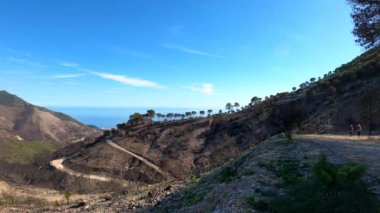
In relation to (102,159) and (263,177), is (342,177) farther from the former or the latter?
(102,159)

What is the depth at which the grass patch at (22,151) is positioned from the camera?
12868 cm

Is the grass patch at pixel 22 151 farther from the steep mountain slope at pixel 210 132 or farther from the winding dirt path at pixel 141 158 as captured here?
the winding dirt path at pixel 141 158

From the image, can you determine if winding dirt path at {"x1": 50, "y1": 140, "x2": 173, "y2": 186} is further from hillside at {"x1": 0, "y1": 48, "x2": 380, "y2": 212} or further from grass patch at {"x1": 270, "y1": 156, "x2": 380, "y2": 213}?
grass patch at {"x1": 270, "y1": 156, "x2": 380, "y2": 213}

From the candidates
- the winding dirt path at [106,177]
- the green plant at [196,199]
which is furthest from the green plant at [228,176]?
the winding dirt path at [106,177]

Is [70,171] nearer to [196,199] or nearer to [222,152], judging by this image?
[222,152]

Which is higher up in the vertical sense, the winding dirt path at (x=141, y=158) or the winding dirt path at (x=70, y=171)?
the winding dirt path at (x=141, y=158)

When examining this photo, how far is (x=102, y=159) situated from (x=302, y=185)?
88.7 meters

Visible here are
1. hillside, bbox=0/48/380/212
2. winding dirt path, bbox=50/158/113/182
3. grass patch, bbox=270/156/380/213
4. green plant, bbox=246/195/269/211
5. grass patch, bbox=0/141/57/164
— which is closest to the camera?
grass patch, bbox=270/156/380/213

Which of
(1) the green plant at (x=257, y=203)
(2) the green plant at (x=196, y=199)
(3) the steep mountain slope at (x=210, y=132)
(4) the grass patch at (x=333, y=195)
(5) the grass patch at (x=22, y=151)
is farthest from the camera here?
(5) the grass patch at (x=22, y=151)

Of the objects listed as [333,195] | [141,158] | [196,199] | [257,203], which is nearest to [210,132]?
[141,158]

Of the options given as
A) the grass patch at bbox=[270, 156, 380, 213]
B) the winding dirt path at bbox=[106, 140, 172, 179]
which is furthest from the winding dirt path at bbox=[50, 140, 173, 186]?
the grass patch at bbox=[270, 156, 380, 213]

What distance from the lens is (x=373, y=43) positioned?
2030cm

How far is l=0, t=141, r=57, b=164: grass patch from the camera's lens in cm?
12868

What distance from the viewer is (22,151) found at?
14200 cm
